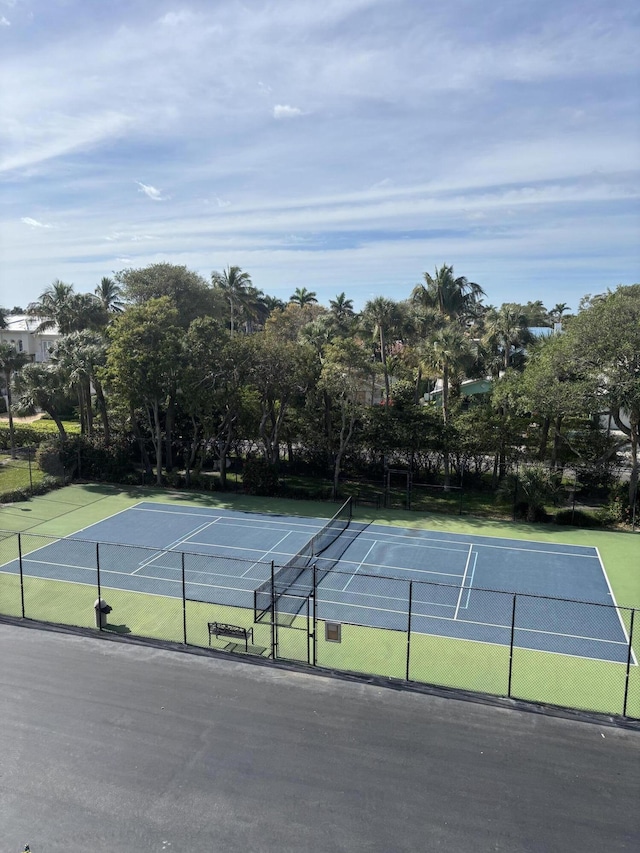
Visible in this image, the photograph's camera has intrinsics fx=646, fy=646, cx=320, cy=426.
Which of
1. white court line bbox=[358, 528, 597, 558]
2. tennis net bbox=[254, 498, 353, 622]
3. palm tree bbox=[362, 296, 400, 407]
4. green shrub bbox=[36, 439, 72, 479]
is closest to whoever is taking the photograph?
tennis net bbox=[254, 498, 353, 622]

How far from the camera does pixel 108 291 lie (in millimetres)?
46688

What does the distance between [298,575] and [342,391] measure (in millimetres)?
12446

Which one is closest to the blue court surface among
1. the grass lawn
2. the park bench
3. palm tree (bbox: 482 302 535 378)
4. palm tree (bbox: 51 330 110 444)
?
the grass lawn

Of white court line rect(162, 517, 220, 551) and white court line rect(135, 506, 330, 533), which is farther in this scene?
Result: white court line rect(135, 506, 330, 533)

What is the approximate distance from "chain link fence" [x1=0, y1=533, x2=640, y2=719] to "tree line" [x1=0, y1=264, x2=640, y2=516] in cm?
1136

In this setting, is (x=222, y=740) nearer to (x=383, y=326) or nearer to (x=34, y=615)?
(x=34, y=615)

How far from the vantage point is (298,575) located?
20.9 metres

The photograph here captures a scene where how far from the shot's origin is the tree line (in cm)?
2838

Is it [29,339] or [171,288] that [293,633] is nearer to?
[171,288]

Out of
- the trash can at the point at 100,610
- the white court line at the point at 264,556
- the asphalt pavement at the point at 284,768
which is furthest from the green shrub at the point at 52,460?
the asphalt pavement at the point at 284,768

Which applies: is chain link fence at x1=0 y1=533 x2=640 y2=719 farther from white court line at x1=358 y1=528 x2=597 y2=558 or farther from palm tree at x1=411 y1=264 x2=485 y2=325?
palm tree at x1=411 y1=264 x2=485 y2=325

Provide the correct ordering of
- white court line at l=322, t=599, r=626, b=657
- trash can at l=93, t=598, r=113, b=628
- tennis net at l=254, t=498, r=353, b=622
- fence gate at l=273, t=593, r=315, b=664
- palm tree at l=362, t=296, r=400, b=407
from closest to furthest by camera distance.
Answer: fence gate at l=273, t=593, r=315, b=664
trash can at l=93, t=598, r=113, b=628
white court line at l=322, t=599, r=626, b=657
tennis net at l=254, t=498, r=353, b=622
palm tree at l=362, t=296, r=400, b=407

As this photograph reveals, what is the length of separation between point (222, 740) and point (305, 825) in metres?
2.78

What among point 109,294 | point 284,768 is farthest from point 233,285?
point 284,768
